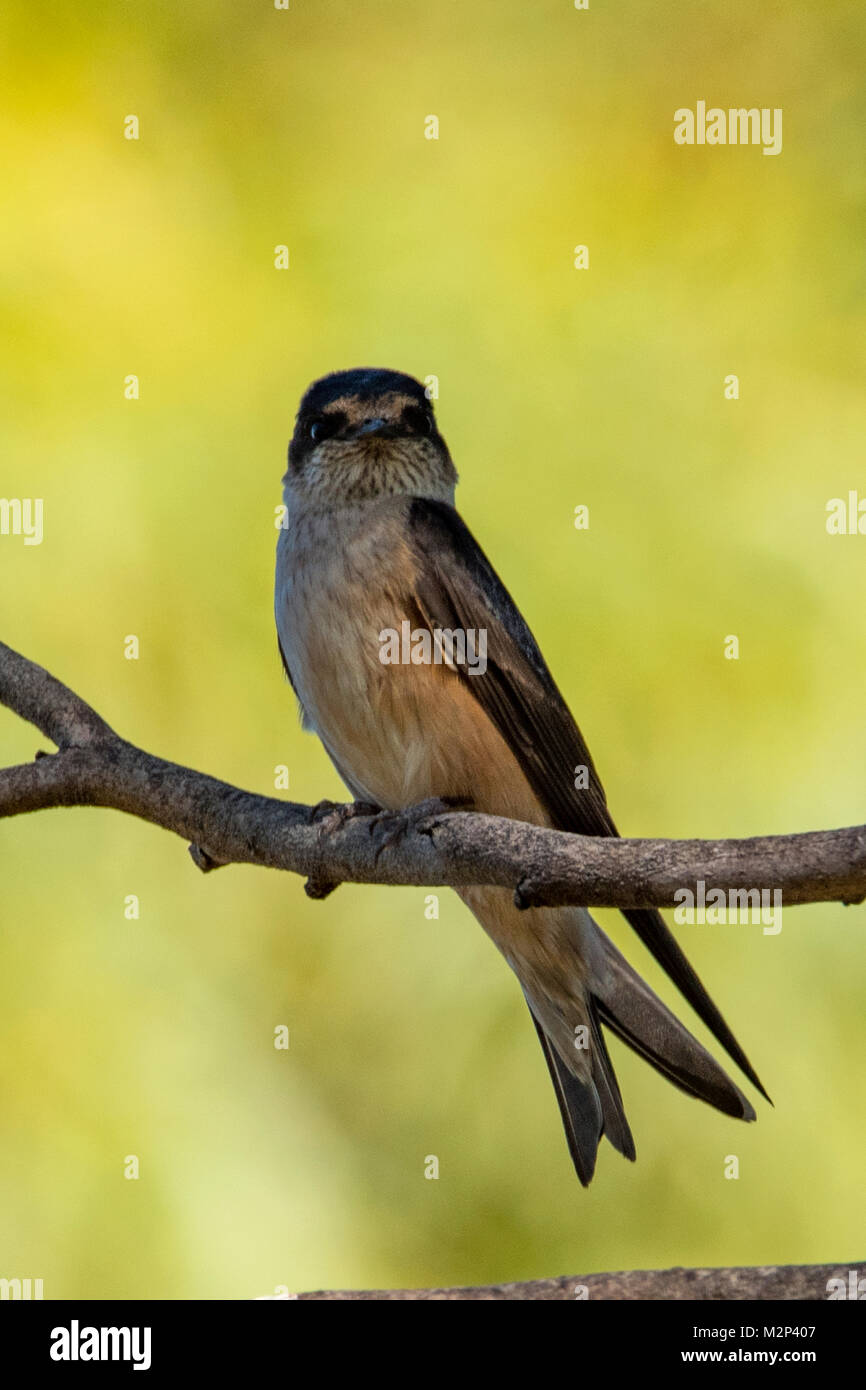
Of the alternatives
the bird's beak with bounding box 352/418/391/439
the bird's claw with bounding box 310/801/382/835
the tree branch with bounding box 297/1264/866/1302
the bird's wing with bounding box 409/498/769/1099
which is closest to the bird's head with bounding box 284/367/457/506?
the bird's beak with bounding box 352/418/391/439

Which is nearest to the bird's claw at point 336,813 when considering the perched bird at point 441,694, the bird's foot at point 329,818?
the bird's foot at point 329,818

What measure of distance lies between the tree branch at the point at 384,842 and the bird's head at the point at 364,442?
1.17 metres

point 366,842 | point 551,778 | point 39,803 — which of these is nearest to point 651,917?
point 551,778

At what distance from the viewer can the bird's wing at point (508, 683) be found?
15.7 ft

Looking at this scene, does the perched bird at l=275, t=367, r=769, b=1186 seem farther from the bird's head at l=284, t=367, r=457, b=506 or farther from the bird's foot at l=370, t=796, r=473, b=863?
the bird's foot at l=370, t=796, r=473, b=863

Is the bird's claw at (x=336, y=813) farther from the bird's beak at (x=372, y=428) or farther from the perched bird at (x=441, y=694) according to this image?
the bird's beak at (x=372, y=428)

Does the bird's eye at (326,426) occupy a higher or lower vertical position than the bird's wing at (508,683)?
higher

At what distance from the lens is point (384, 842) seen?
3926mm

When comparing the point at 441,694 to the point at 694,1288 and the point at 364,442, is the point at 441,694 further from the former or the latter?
the point at 694,1288

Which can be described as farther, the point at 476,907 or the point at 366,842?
the point at 476,907

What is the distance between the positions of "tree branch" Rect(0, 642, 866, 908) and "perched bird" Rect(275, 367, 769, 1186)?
2.08 ft
